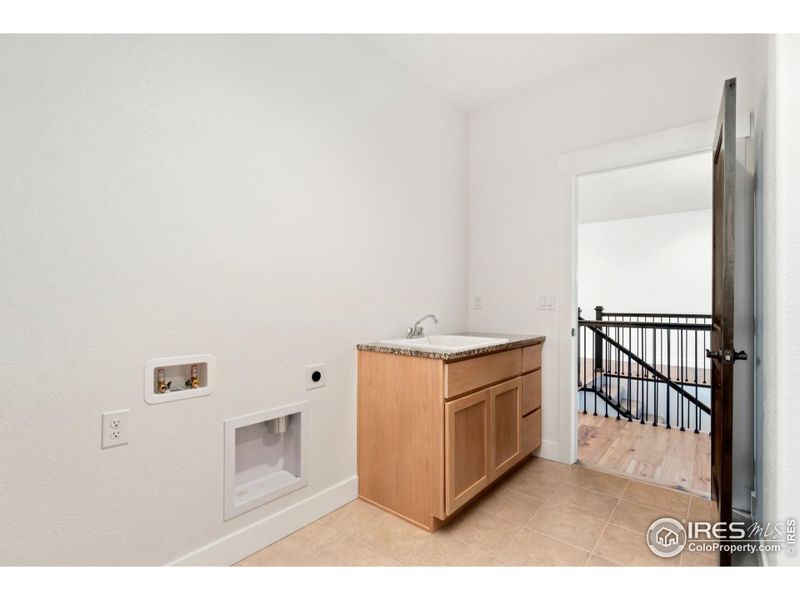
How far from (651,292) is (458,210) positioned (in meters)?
5.72

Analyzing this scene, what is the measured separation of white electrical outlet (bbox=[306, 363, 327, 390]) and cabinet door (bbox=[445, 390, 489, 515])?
2.21ft

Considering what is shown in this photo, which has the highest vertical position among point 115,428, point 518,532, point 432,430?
point 115,428

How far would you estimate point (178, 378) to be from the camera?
158 centimetres

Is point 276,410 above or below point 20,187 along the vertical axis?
below

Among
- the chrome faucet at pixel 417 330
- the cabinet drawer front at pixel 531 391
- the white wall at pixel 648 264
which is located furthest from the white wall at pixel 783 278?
the white wall at pixel 648 264

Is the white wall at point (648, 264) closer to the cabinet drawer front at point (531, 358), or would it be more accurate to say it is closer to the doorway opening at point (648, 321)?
the doorway opening at point (648, 321)

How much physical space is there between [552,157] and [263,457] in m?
2.66

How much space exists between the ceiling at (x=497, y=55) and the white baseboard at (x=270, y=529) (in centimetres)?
263

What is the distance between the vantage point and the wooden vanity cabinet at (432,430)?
1.91 metres

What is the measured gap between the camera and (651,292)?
280 inches

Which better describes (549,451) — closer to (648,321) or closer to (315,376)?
(315,376)

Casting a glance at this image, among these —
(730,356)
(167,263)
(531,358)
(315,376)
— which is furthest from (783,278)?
(167,263)
